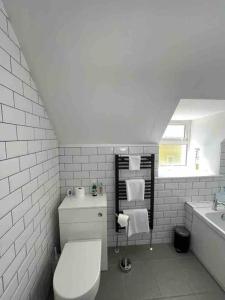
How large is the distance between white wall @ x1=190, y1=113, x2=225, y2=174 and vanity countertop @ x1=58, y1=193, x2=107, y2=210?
5.56 feet

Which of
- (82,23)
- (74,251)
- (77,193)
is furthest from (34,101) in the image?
(74,251)

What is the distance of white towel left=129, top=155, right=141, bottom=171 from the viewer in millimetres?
1928

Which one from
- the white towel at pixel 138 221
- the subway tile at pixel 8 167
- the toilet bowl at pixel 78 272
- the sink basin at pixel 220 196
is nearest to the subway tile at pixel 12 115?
the subway tile at pixel 8 167

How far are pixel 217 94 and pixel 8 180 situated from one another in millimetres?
1880

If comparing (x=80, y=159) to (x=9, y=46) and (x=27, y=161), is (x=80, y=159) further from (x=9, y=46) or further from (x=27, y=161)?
(x=9, y=46)

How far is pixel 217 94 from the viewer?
1.47 metres

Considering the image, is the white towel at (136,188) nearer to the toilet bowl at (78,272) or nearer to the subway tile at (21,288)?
the toilet bowl at (78,272)

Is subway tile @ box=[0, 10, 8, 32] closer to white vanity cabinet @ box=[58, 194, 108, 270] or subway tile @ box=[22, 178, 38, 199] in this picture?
subway tile @ box=[22, 178, 38, 199]

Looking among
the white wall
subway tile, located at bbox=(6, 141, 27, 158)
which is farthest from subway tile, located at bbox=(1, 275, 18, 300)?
the white wall

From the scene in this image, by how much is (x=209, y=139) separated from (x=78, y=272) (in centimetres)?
235

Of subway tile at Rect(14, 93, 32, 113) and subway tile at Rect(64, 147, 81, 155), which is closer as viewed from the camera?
subway tile at Rect(14, 93, 32, 113)

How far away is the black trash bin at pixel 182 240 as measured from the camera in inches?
78.4

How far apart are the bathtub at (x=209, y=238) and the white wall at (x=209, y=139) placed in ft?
2.06

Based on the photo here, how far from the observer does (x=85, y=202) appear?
173 cm
